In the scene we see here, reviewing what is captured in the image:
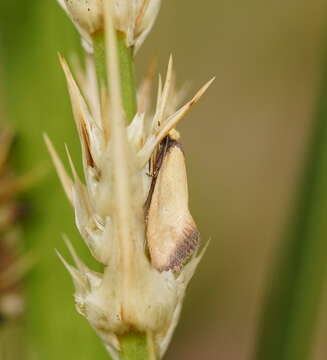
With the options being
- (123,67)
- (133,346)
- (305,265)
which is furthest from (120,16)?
(305,265)

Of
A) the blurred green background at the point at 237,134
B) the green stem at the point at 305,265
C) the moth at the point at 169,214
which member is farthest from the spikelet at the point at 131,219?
the blurred green background at the point at 237,134

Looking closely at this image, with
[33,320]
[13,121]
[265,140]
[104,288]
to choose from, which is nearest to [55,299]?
[33,320]

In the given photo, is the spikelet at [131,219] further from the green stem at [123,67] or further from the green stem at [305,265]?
the green stem at [305,265]

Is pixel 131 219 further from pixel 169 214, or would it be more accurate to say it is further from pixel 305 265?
pixel 305 265

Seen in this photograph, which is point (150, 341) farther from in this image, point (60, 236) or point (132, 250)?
point (60, 236)

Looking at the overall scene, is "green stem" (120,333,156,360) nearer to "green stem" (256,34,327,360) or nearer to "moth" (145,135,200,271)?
"moth" (145,135,200,271)
